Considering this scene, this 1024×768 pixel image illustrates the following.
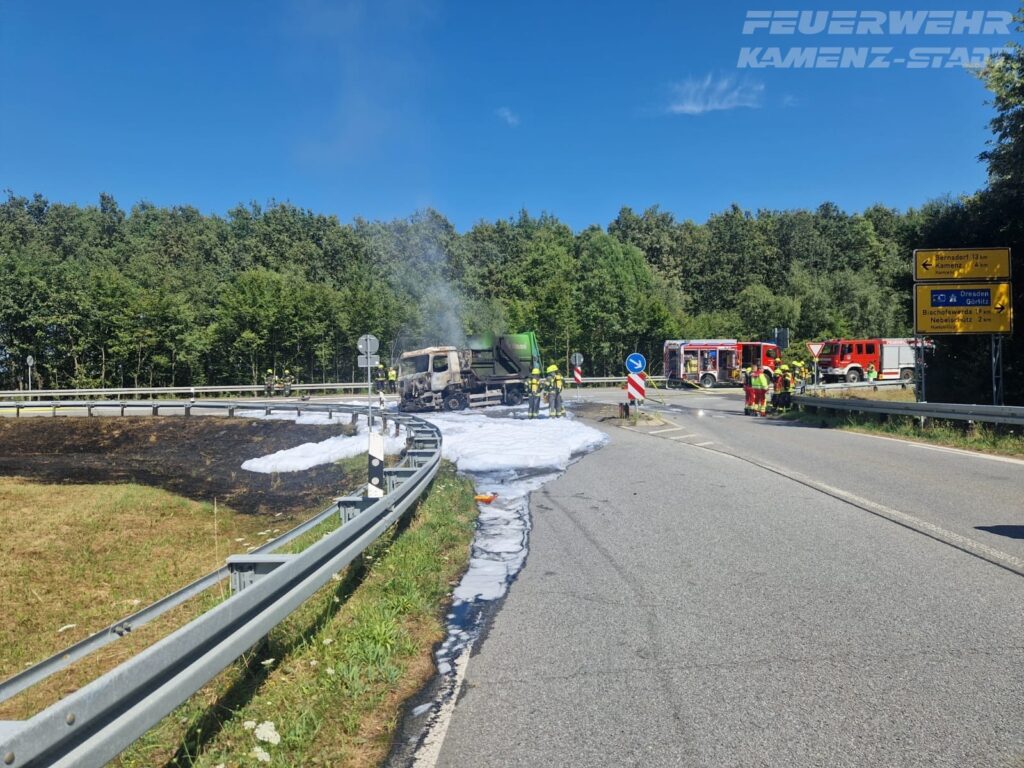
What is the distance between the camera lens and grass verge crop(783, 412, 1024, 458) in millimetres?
12992

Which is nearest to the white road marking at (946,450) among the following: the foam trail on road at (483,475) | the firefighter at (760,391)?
the foam trail on road at (483,475)

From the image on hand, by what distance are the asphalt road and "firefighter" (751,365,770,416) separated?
14.5m

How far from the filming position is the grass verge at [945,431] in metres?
13.0

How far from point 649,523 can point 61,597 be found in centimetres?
668

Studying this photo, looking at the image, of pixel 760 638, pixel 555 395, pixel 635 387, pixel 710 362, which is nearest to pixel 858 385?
pixel 710 362

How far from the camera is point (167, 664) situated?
269cm

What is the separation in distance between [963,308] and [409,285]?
4694 cm

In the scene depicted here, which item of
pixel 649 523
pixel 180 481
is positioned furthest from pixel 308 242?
pixel 649 523

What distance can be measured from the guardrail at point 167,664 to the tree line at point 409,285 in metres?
20.5

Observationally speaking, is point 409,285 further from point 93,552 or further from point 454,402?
point 93,552

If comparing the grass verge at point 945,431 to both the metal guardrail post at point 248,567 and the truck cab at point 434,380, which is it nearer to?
the truck cab at point 434,380

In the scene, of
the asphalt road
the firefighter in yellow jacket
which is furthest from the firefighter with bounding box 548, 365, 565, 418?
the asphalt road

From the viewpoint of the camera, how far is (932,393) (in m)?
21.2

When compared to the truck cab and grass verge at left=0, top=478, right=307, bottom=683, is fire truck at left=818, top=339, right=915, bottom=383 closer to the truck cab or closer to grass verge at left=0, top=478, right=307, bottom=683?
the truck cab
